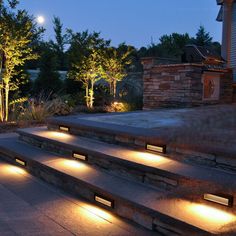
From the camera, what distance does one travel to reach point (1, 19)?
6.33 metres

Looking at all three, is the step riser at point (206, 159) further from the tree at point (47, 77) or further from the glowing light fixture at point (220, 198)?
the tree at point (47, 77)

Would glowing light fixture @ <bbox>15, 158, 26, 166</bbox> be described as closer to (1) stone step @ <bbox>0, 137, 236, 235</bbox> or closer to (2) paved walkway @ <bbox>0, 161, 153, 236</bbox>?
(1) stone step @ <bbox>0, 137, 236, 235</bbox>

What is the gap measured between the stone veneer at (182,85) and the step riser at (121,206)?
4496 millimetres

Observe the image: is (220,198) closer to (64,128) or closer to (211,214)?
(211,214)

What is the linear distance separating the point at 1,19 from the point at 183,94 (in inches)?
173

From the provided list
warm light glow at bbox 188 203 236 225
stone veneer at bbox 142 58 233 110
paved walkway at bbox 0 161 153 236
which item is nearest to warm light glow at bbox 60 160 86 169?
paved walkway at bbox 0 161 153 236


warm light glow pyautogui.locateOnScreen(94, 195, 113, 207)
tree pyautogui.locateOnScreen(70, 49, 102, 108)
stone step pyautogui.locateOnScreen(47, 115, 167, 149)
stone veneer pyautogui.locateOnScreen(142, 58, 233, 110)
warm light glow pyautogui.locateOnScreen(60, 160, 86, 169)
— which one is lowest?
warm light glow pyautogui.locateOnScreen(94, 195, 113, 207)

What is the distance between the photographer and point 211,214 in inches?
84.0

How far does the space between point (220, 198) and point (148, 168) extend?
0.71 meters

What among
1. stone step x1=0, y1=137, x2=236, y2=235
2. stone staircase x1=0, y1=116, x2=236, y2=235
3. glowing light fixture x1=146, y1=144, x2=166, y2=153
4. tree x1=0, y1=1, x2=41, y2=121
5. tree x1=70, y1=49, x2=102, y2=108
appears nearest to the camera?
stone step x1=0, y1=137, x2=236, y2=235

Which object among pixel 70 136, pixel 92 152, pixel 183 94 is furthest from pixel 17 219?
pixel 183 94

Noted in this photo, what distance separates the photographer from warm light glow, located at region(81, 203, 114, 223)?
8.24 ft

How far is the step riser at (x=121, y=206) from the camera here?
2.06 meters

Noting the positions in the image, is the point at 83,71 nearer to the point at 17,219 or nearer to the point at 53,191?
the point at 53,191
